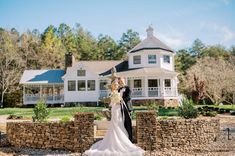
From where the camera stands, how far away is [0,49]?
51.9 metres

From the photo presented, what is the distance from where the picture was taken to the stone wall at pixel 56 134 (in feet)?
43.8

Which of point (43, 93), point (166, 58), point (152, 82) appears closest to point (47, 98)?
point (43, 93)

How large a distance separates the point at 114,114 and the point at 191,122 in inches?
237

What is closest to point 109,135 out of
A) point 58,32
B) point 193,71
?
point 193,71

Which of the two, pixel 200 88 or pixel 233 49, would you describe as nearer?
pixel 200 88

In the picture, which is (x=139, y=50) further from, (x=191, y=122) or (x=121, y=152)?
(x=121, y=152)

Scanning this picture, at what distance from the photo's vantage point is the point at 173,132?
1414cm

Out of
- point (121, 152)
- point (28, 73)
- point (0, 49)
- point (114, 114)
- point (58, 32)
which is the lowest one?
point (121, 152)

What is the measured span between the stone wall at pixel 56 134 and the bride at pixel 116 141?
358 centimetres

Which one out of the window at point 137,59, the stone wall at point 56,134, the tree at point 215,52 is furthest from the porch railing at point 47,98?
the tree at point 215,52

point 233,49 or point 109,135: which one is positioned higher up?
point 233,49

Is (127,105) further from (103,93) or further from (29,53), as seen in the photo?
(29,53)

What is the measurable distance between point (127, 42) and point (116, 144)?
194 feet

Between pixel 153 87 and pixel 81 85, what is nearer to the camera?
pixel 153 87
